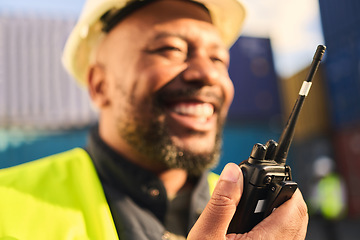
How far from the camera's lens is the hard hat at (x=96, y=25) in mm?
1878

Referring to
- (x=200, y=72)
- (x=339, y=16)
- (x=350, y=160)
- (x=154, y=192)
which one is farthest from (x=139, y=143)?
(x=339, y=16)

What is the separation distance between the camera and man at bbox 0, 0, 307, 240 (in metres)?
1.37

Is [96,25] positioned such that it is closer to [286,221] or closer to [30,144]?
[286,221]

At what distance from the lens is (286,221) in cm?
105

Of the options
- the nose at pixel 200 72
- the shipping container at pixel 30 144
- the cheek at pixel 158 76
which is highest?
the nose at pixel 200 72

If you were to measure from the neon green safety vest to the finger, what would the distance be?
1.99 ft

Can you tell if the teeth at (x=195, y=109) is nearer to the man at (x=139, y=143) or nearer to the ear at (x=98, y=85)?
the man at (x=139, y=143)

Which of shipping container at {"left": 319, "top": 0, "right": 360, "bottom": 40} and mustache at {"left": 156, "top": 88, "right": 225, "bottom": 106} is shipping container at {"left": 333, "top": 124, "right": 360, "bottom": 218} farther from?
mustache at {"left": 156, "top": 88, "right": 225, "bottom": 106}

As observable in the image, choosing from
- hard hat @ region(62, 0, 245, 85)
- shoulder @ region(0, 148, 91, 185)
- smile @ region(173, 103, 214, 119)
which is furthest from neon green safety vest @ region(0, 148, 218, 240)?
hard hat @ region(62, 0, 245, 85)

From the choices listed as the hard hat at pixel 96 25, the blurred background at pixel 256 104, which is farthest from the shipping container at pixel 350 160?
the hard hat at pixel 96 25

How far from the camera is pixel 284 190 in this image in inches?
39.8

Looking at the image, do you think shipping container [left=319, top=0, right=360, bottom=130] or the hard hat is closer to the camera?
the hard hat

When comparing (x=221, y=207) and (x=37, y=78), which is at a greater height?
(x=221, y=207)

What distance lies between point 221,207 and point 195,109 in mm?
770
